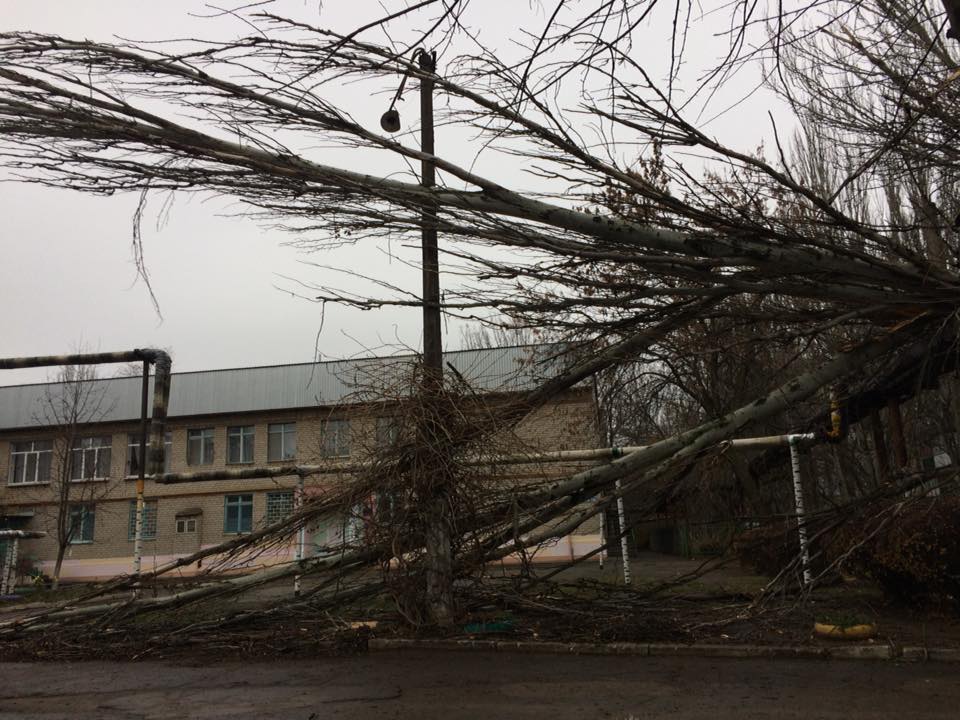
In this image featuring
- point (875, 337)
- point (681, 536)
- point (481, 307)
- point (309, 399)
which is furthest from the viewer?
point (309, 399)

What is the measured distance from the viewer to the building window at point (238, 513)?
32.2 metres

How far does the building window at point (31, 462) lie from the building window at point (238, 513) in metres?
8.95

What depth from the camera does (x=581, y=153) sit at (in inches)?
196

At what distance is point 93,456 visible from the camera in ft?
111

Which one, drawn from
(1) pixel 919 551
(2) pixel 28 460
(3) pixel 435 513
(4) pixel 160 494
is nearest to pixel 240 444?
(4) pixel 160 494

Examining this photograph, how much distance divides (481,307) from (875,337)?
326 centimetres

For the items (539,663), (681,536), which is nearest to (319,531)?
(539,663)

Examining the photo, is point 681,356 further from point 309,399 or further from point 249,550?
point 309,399

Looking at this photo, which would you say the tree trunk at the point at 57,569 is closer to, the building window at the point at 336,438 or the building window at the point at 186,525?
the building window at the point at 186,525

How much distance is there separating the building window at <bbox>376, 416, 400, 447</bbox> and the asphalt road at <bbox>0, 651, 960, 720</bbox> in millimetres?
2046

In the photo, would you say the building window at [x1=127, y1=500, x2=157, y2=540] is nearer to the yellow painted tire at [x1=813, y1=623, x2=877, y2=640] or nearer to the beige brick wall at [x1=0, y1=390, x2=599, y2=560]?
the beige brick wall at [x1=0, y1=390, x2=599, y2=560]

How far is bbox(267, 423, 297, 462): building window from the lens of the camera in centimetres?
3272

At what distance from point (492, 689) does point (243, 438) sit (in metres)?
30.0

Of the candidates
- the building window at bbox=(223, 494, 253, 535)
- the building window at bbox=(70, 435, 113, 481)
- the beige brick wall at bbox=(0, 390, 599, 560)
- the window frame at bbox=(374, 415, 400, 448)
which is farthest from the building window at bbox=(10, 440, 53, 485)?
the window frame at bbox=(374, 415, 400, 448)
